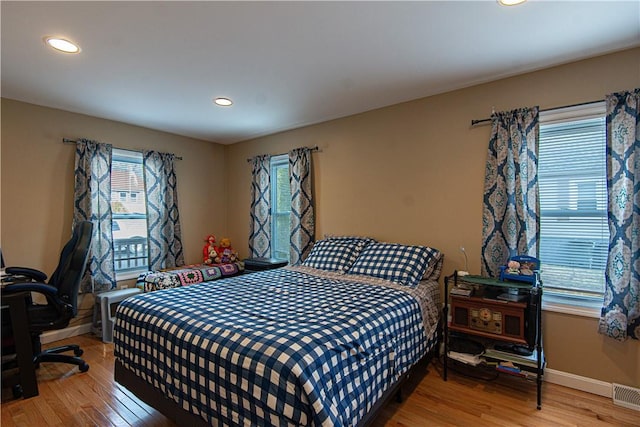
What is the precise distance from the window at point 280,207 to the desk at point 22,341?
8.48 feet

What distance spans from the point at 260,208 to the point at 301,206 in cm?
84

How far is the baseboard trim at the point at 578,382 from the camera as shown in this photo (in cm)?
221

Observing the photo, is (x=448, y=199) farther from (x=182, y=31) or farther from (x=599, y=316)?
(x=182, y=31)

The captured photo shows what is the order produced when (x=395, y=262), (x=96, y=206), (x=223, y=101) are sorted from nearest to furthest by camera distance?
1. (x=395, y=262)
2. (x=223, y=101)
3. (x=96, y=206)

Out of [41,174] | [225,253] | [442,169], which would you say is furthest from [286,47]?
[225,253]

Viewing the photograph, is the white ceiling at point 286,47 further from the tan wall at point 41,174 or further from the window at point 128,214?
the window at point 128,214

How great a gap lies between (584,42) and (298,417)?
112 inches

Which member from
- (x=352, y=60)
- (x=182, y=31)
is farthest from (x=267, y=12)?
(x=352, y=60)

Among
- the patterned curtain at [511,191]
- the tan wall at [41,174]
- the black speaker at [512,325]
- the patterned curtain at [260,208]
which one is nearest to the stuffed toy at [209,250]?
the patterned curtain at [260,208]

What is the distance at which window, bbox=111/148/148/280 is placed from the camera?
3803mm

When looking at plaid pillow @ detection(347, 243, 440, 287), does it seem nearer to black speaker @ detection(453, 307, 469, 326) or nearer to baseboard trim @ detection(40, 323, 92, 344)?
black speaker @ detection(453, 307, 469, 326)

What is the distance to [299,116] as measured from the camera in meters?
3.65

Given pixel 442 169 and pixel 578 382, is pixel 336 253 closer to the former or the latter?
pixel 442 169

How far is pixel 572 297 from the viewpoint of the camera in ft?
7.78
